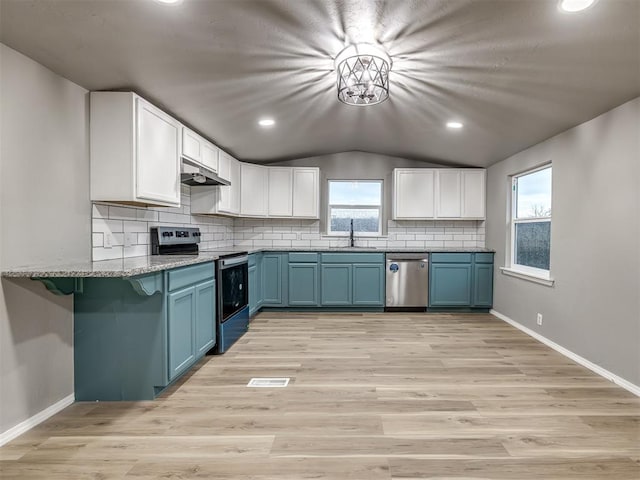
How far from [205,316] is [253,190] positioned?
2330 millimetres

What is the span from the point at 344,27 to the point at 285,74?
64 cm

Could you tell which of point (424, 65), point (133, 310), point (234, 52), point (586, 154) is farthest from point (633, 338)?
point (133, 310)

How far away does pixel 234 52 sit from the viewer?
6.58ft

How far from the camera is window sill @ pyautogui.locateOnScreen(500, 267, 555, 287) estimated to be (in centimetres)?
338

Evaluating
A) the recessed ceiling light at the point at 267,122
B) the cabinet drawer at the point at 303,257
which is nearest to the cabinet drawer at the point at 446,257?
the cabinet drawer at the point at 303,257

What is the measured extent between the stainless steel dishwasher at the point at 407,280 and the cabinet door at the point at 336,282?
1.80 ft

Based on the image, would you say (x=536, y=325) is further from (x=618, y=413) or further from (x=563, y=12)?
(x=563, y=12)

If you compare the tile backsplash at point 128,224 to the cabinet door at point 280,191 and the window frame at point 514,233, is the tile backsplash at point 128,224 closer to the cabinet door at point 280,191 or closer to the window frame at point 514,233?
the cabinet door at point 280,191

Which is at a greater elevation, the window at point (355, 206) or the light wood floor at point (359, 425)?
the window at point (355, 206)

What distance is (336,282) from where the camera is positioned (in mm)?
4645

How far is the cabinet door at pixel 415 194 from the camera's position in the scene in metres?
4.85

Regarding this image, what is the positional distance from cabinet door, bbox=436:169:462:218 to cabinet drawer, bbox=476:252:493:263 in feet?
2.16

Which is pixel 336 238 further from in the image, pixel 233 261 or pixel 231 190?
pixel 233 261

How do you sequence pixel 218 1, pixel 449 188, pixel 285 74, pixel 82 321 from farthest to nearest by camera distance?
pixel 449 188, pixel 285 74, pixel 82 321, pixel 218 1
